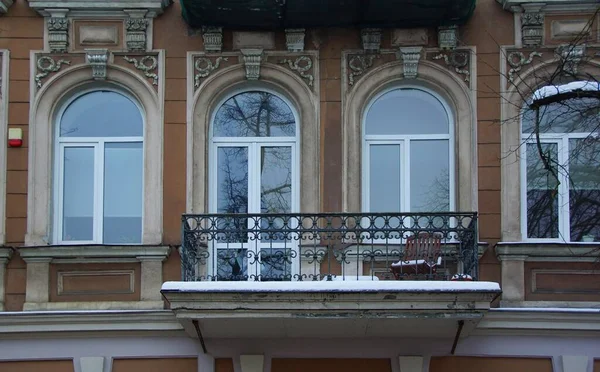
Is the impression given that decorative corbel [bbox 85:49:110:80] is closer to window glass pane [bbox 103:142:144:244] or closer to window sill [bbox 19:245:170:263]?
window glass pane [bbox 103:142:144:244]

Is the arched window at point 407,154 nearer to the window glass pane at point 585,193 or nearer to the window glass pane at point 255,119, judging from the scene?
the window glass pane at point 255,119

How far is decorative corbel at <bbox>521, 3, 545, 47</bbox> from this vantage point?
1287 centimetres

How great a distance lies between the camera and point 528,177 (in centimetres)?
1289

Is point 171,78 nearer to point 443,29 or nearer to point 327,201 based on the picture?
point 327,201

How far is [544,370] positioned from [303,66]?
4319 millimetres

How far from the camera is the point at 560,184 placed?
12.8m

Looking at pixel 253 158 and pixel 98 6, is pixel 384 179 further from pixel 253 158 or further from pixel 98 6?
pixel 98 6

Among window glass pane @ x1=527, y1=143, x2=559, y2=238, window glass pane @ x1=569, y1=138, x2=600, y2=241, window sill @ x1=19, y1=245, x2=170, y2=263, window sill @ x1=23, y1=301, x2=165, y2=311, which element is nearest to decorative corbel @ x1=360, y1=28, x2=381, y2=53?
window glass pane @ x1=527, y1=143, x2=559, y2=238

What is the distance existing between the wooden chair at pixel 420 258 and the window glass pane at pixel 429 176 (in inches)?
37.5

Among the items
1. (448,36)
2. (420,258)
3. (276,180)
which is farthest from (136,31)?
(420,258)

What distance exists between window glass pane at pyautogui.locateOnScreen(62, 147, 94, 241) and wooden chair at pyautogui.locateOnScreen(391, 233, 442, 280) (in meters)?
3.63

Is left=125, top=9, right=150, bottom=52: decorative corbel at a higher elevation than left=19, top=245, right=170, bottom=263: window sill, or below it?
higher

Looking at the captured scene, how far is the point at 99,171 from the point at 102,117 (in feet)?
2.17

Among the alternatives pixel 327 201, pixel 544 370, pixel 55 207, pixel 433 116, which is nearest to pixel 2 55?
pixel 55 207
